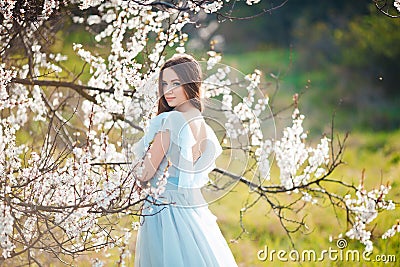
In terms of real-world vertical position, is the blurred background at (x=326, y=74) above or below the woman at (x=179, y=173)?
above

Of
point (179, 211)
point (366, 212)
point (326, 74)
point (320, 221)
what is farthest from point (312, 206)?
point (326, 74)

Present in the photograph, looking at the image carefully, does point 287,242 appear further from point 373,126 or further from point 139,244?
point 373,126

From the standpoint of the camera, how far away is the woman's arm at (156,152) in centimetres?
181

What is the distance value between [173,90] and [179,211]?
328 millimetres

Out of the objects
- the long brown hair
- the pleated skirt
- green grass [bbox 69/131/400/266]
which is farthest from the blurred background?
the long brown hair

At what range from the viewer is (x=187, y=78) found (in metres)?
1.84

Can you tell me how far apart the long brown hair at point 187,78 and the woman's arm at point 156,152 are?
0.32 feet

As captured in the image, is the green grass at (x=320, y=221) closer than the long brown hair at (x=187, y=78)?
No

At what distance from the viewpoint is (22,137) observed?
3.27m

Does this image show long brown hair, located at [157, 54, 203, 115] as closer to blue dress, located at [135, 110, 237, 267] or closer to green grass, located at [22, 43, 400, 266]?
blue dress, located at [135, 110, 237, 267]

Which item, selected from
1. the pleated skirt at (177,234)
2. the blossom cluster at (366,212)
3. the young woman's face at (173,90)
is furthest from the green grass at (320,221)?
the young woman's face at (173,90)

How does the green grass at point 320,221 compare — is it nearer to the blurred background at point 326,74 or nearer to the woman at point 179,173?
the blurred background at point 326,74

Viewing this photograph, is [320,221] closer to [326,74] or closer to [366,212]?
[366,212]

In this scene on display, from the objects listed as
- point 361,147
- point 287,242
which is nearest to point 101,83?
point 287,242
